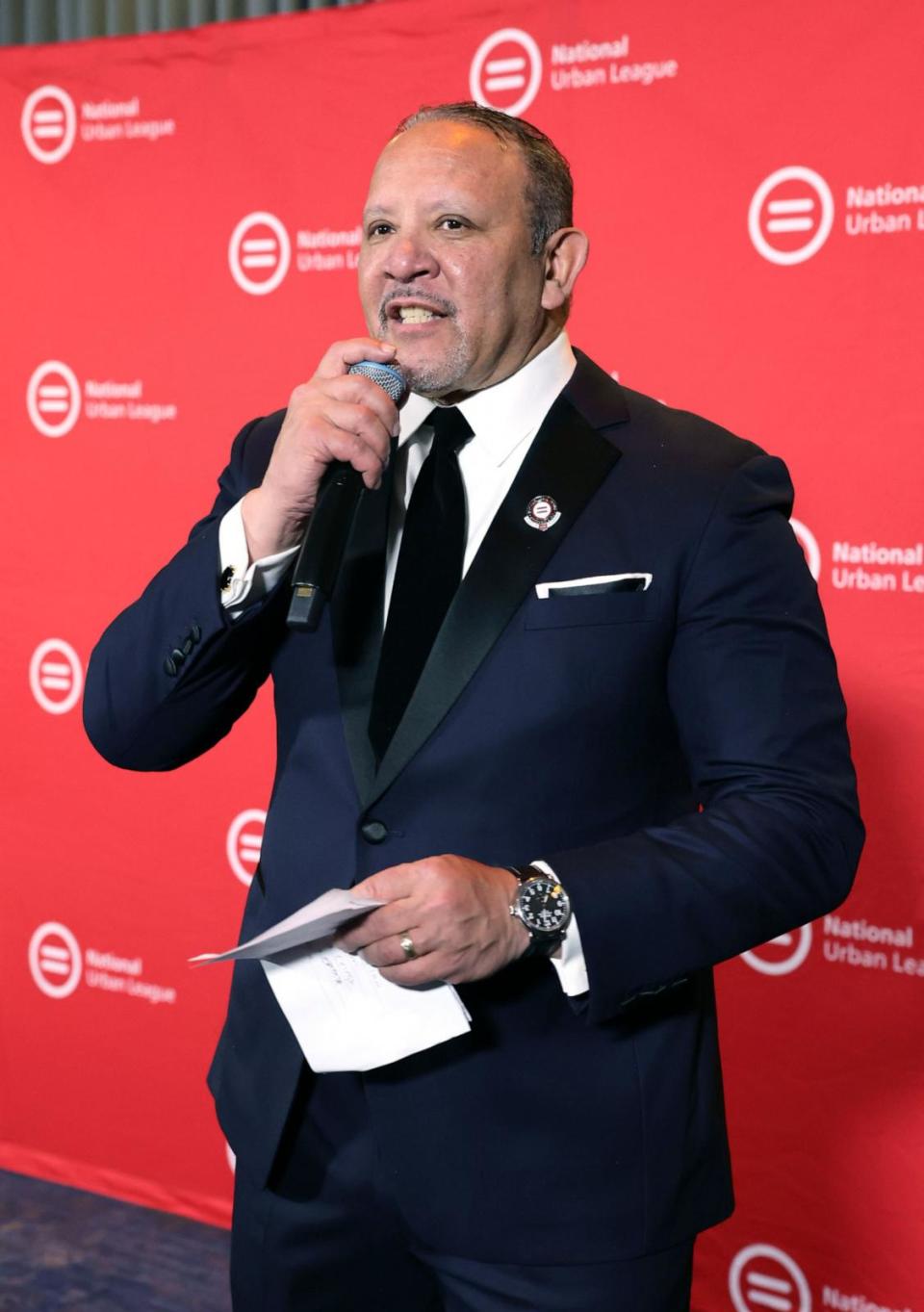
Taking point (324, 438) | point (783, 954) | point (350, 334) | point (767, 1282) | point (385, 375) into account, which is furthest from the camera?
point (350, 334)

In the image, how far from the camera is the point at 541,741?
1569mm

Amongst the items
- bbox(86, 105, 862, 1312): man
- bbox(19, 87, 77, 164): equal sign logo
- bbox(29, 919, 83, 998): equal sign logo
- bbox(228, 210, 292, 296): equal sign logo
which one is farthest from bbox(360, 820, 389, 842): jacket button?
bbox(19, 87, 77, 164): equal sign logo

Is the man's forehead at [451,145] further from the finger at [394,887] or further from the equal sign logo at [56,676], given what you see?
the equal sign logo at [56,676]

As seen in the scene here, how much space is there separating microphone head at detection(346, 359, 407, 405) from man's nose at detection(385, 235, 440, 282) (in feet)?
0.40

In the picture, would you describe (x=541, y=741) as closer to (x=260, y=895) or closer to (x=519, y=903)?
(x=519, y=903)

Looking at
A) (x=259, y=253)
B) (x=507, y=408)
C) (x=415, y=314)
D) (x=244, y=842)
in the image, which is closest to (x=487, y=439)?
(x=507, y=408)

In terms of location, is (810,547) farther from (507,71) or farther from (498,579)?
(498,579)

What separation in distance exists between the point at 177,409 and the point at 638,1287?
227cm

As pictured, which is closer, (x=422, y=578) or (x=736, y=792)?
(x=736, y=792)

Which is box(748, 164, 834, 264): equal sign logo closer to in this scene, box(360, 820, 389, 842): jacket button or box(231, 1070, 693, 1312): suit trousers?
box(360, 820, 389, 842): jacket button

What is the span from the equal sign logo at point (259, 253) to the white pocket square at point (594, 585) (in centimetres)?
178

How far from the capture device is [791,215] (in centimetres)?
261

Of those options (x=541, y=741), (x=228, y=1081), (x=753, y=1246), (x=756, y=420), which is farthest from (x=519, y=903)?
(x=753, y=1246)

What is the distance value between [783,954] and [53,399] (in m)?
2.04
